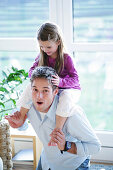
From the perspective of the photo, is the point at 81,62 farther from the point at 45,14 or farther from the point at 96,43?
the point at 45,14

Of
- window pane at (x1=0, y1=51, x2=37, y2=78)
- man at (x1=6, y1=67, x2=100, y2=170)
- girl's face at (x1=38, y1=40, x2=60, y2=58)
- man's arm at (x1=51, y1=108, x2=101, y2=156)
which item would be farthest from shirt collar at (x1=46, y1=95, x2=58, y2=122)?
window pane at (x1=0, y1=51, x2=37, y2=78)

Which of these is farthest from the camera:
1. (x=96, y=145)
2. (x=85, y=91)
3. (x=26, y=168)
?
(x=85, y=91)

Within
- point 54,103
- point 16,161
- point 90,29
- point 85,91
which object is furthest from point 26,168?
point 90,29

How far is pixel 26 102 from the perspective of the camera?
2.17 metres

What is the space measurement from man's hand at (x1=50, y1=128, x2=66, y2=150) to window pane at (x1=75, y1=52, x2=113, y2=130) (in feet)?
4.31

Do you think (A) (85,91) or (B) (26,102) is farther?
(A) (85,91)

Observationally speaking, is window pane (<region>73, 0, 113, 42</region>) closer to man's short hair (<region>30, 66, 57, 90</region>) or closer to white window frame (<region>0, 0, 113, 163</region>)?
white window frame (<region>0, 0, 113, 163</region>)

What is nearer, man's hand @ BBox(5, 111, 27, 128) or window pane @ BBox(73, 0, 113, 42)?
man's hand @ BBox(5, 111, 27, 128)

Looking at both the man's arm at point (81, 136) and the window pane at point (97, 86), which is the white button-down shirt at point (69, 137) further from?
the window pane at point (97, 86)

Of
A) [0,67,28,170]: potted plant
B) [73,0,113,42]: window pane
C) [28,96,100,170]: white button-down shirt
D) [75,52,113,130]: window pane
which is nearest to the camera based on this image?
[28,96,100,170]: white button-down shirt

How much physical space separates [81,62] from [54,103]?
3.78 feet

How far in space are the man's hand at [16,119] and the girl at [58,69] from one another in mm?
26

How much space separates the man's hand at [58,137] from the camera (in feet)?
6.41

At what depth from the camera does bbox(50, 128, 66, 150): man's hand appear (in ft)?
6.41
